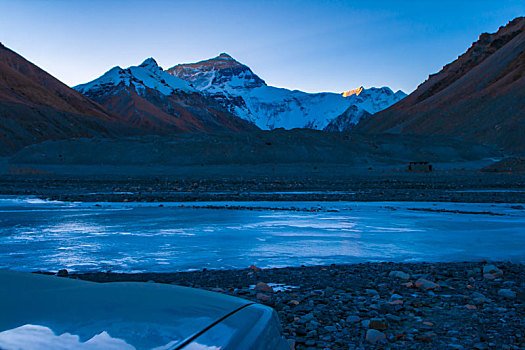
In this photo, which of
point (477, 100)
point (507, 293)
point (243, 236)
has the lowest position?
point (243, 236)

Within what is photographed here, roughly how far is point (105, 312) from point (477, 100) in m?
108

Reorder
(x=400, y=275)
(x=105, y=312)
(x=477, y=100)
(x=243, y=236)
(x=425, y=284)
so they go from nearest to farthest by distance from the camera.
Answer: (x=105, y=312), (x=425, y=284), (x=400, y=275), (x=243, y=236), (x=477, y=100)

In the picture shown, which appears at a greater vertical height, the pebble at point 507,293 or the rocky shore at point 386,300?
the pebble at point 507,293

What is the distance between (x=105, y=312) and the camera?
1655 millimetres

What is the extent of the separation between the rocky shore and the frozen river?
3.07 ft

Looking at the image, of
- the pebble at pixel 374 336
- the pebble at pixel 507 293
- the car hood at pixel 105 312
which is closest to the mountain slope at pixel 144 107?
the pebble at pixel 507 293

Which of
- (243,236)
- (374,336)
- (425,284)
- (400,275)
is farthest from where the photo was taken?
(243,236)

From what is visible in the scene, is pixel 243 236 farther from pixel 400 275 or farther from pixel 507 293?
pixel 507 293

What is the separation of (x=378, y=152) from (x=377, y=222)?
200 feet

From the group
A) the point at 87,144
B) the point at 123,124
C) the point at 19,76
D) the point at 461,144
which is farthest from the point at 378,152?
the point at 19,76

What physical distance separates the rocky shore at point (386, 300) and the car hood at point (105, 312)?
81.0 inches

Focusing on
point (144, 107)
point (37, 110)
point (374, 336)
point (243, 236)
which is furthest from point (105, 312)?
point (144, 107)

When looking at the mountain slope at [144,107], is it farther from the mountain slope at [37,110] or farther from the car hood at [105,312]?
the car hood at [105,312]

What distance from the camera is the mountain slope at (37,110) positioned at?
310ft
